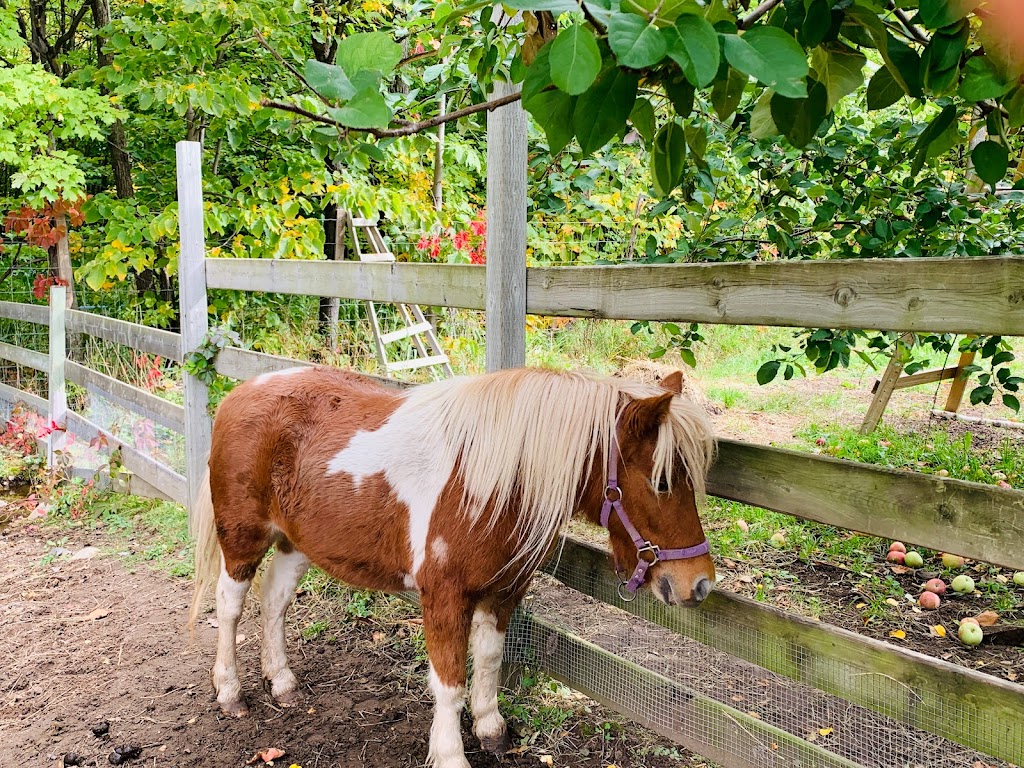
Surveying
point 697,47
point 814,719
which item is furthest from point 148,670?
point 697,47

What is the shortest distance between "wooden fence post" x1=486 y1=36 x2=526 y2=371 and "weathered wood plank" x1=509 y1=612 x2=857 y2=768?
1.04 m

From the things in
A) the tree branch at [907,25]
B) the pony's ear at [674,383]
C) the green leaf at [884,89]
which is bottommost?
the pony's ear at [674,383]

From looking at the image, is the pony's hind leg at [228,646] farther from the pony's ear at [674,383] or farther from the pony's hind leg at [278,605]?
the pony's ear at [674,383]

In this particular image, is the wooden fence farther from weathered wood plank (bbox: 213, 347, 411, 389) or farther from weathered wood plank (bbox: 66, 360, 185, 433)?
weathered wood plank (bbox: 66, 360, 185, 433)

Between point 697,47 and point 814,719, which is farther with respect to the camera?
point 814,719

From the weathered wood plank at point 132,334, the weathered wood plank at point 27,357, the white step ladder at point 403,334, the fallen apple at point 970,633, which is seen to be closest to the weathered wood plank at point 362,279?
the weathered wood plank at point 132,334

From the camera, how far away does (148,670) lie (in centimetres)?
308

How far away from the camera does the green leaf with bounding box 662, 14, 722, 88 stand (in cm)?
69

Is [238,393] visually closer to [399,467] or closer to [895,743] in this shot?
[399,467]

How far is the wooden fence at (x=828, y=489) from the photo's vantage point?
1574 millimetres

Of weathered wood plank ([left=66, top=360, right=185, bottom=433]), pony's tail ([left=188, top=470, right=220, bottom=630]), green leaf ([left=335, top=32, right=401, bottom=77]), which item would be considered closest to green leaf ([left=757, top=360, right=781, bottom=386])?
green leaf ([left=335, top=32, right=401, bottom=77])

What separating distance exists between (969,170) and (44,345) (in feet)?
26.4

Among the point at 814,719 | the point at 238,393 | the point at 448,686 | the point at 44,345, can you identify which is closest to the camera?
the point at 448,686

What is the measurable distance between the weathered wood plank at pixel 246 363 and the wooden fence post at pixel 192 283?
186 mm
